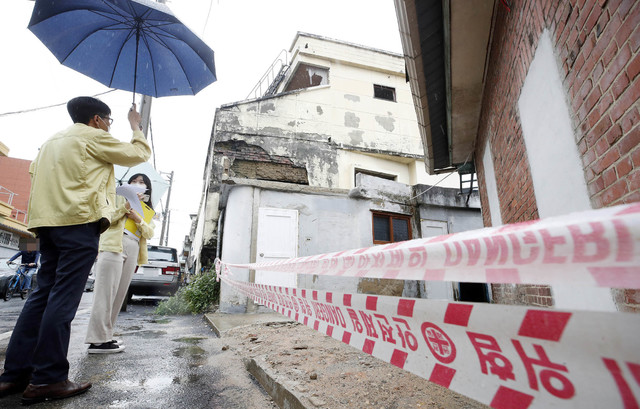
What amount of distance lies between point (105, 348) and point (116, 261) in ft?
2.96

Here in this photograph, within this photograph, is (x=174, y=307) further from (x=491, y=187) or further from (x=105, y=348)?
(x=491, y=187)

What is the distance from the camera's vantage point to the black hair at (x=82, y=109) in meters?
2.60

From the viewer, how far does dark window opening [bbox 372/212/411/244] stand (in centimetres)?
1015

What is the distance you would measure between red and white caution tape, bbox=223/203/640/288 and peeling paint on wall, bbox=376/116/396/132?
569 inches

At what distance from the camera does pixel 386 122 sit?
49.5 ft

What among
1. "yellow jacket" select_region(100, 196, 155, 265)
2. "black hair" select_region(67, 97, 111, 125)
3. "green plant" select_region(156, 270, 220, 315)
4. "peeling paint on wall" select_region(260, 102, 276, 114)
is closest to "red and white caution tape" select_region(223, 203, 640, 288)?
"black hair" select_region(67, 97, 111, 125)

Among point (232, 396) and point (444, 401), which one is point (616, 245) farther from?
point (232, 396)

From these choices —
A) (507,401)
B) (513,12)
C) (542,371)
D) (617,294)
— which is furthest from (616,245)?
(513,12)

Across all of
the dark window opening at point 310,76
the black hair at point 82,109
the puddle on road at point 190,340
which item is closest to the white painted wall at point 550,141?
the black hair at point 82,109

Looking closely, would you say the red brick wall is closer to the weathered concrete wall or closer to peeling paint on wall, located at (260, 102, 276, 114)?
peeling paint on wall, located at (260, 102, 276, 114)

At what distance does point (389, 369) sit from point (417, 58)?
3.36 meters

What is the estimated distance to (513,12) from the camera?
314cm

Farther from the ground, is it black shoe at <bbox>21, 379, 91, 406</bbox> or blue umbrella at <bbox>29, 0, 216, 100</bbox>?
blue umbrella at <bbox>29, 0, 216, 100</bbox>

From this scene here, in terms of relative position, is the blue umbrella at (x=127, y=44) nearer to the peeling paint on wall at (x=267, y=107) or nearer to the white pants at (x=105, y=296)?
the white pants at (x=105, y=296)
